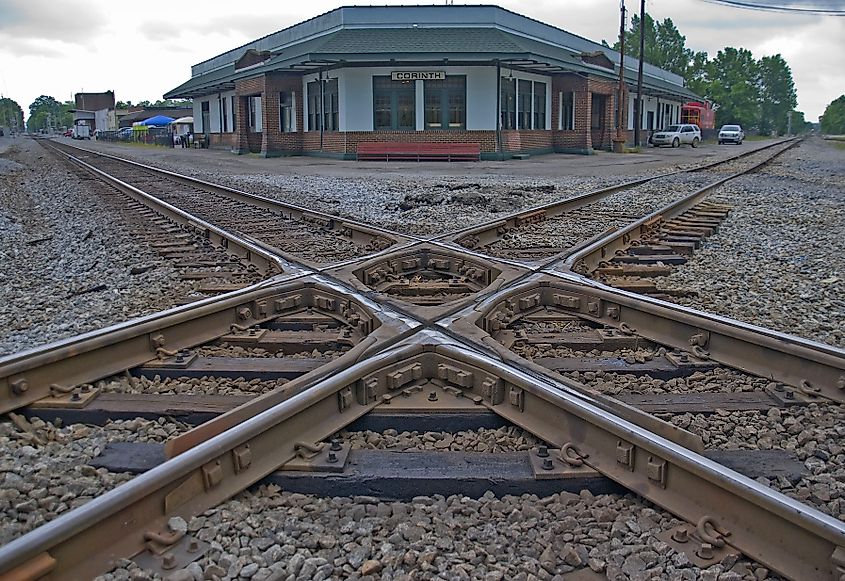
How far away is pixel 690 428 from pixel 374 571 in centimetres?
150

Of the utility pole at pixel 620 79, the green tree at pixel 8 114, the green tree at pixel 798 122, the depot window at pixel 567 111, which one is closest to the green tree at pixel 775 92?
the green tree at pixel 798 122

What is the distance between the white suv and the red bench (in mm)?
20788

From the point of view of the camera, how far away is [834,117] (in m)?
172

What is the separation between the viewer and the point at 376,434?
9.40ft

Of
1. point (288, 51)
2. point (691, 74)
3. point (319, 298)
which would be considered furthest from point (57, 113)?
point (319, 298)

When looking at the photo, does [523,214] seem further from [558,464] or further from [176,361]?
[558,464]

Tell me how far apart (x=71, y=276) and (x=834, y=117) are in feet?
649

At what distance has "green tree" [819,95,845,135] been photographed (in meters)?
167

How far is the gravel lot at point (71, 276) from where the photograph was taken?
15.6 ft

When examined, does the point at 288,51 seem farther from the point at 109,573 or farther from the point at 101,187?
the point at 109,573

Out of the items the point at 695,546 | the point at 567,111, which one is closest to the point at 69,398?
the point at 695,546

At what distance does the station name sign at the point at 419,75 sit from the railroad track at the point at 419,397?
1012 inches

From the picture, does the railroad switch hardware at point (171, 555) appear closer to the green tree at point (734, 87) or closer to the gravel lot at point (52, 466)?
the gravel lot at point (52, 466)

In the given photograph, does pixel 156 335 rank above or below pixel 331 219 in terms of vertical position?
below
